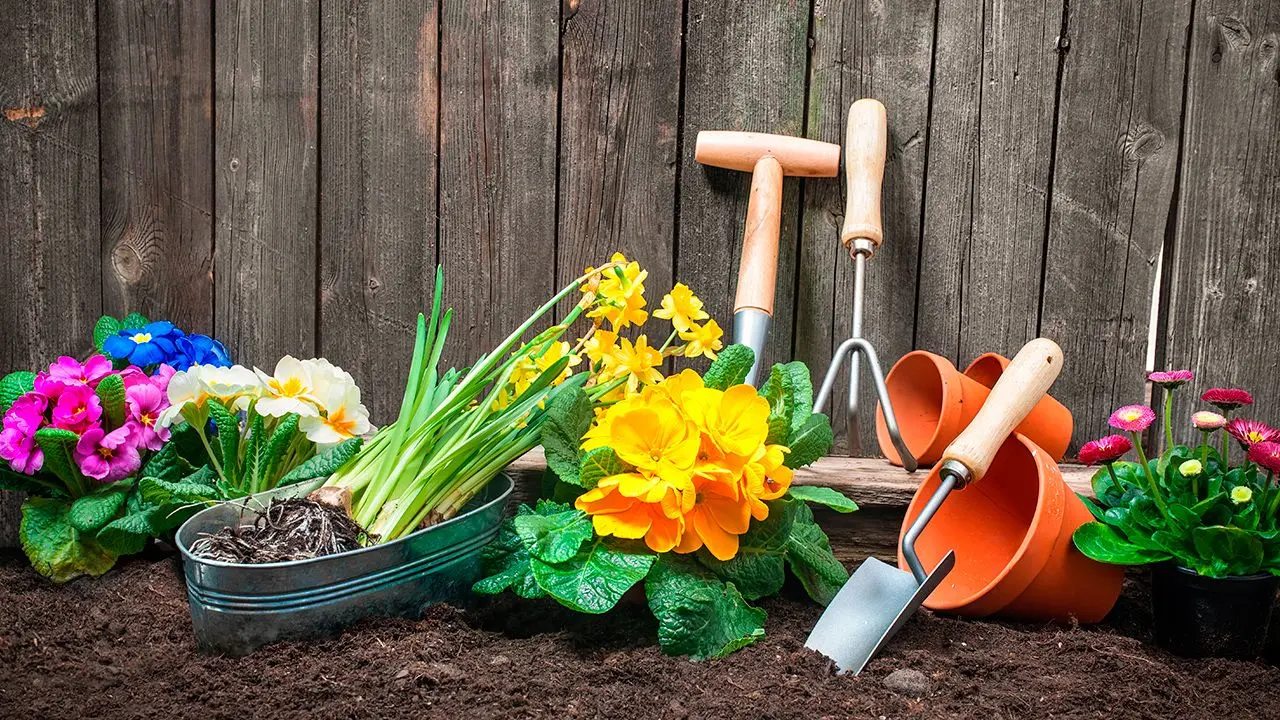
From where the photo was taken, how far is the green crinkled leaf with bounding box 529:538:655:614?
1486 mm

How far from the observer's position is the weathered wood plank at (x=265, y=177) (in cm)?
208

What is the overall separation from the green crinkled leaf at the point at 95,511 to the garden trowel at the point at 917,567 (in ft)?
3.93

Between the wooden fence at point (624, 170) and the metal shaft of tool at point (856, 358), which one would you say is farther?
the wooden fence at point (624, 170)

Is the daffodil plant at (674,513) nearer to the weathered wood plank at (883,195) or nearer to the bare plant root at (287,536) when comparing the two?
the bare plant root at (287,536)

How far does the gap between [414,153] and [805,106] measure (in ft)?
2.59

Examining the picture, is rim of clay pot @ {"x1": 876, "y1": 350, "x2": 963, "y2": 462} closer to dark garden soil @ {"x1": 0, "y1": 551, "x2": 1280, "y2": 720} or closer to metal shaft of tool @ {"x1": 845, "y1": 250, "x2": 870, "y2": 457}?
metal shaft of tool @ {"x1": 845, "y1": 250, "x2": 870, "y2": 457}

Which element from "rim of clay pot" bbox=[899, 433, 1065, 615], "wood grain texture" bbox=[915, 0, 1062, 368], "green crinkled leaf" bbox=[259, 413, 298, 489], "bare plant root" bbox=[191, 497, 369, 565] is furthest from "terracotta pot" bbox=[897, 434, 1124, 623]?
"green crinkled leaf" bbox=[259, 413, 298, 489]

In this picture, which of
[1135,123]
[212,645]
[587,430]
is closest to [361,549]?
[212,645]

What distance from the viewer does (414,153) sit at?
2109 millimetres

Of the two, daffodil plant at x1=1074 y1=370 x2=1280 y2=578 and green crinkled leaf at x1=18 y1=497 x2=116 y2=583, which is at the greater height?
daffodil plant at x1=1074 y1=370 x2=1280 y2=578

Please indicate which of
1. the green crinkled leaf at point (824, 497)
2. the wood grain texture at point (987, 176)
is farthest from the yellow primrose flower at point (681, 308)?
the wood grain texture at point (987, 176)

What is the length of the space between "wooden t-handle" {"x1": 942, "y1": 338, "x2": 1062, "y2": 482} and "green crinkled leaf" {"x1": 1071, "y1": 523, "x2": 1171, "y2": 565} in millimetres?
186

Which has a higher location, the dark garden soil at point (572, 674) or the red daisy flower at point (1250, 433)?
the red daisy flower at point (1250, 433)

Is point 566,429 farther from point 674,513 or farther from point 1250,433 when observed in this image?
point 1250,433
